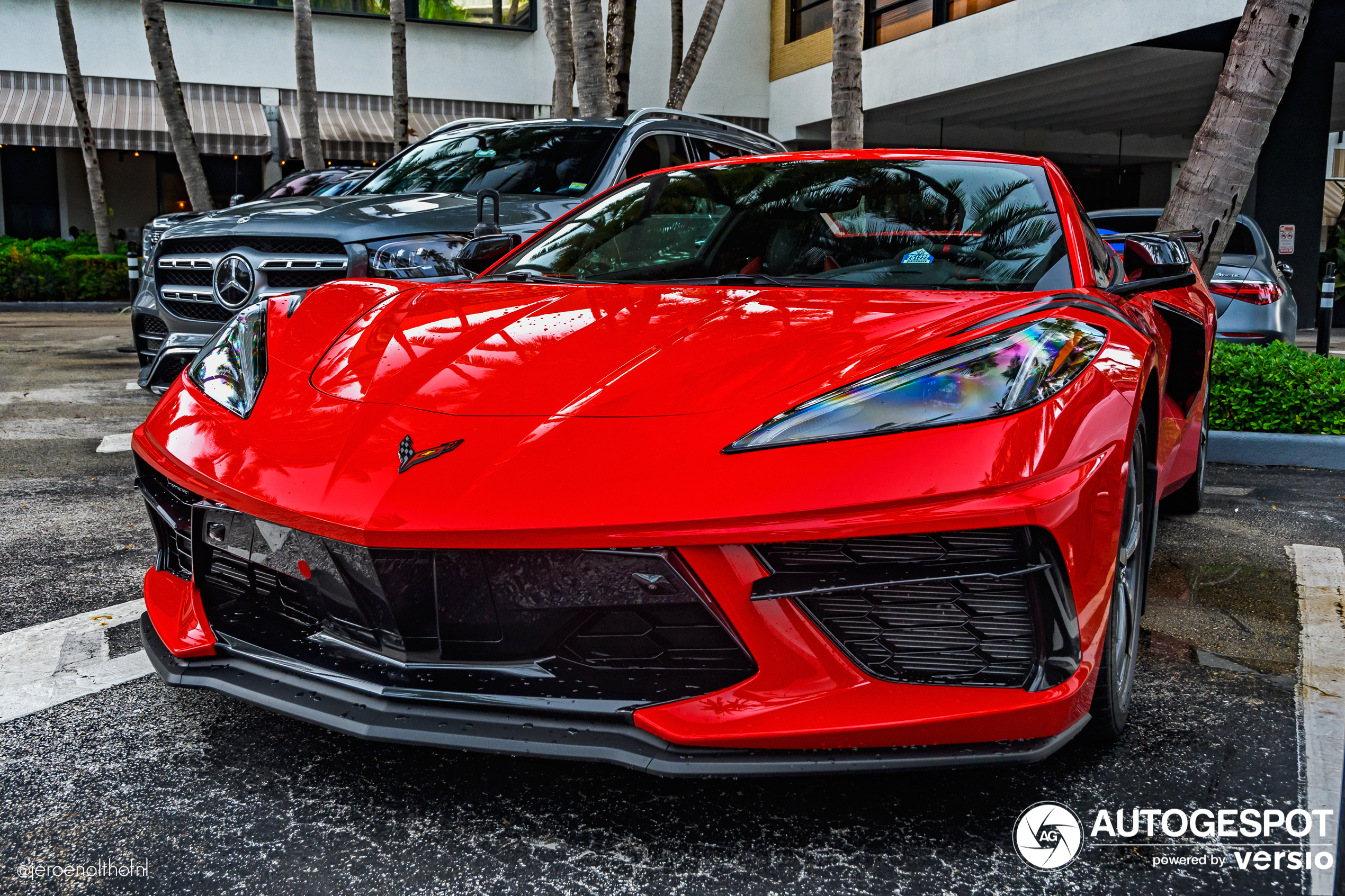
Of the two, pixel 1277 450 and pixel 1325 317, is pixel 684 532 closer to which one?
pixel 1277 450

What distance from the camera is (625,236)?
3.28 meters

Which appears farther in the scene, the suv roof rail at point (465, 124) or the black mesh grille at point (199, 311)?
the suv roof rail at point (465, 124)

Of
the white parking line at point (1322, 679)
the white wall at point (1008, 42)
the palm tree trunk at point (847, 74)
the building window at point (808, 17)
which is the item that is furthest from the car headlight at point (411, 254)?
the building window at point (808, 17)

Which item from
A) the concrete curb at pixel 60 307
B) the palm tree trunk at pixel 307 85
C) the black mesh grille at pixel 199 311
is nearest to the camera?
the black mesh grille at pixel 199 311

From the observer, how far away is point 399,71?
1616 cm

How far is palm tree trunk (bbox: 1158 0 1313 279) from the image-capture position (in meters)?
5.96

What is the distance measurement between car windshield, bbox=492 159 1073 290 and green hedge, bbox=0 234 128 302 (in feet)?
53.7

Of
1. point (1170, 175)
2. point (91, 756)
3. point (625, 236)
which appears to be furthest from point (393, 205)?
point (1170, 175)

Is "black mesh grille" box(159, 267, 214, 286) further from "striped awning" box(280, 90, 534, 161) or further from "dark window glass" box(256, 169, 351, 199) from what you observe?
"striped awning" box(280, 90, 534, 161)

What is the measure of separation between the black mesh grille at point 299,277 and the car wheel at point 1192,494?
3831 mm

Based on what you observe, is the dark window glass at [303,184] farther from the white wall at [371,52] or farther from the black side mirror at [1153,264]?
the white wall at [371,52]

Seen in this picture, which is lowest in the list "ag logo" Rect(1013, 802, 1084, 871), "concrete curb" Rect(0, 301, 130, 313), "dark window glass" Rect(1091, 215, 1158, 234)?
"concrete curb" Rect(0, 301, 130, 313)

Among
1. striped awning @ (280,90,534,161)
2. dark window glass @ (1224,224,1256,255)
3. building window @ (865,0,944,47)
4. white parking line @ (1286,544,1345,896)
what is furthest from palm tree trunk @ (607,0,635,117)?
white parking line @ (1286,544,1345,896)

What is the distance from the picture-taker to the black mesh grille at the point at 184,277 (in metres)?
5.68
